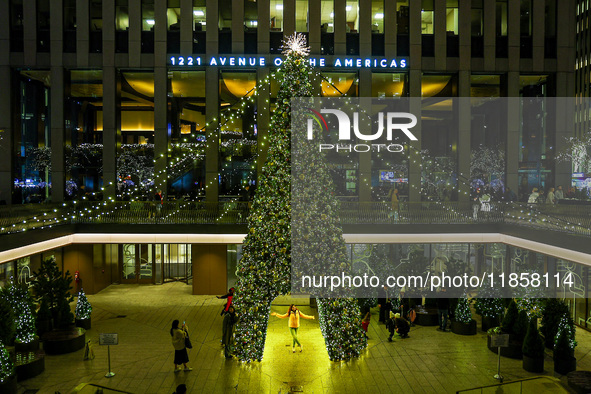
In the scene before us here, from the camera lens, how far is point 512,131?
2789cm

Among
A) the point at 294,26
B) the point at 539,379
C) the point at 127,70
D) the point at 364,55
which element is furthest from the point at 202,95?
the point at 539,379

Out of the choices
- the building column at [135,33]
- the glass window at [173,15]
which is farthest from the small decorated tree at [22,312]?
the glass window at [173,15]

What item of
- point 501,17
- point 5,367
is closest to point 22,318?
point 5,367

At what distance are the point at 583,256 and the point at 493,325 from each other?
Answer: 394cm

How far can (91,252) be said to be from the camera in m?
23.8

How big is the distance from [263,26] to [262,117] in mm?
5161

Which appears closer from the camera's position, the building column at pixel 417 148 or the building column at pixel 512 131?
→ the building column at pixel 417 148

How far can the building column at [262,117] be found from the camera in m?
27.2

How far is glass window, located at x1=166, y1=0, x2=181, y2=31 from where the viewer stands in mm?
27250

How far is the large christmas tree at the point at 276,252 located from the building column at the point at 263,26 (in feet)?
45.7

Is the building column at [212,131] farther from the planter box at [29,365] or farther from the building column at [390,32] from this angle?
the planter box at [29,365]

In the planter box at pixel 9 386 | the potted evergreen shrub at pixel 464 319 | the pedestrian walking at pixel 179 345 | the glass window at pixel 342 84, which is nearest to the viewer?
the planter box at pixel 9 386

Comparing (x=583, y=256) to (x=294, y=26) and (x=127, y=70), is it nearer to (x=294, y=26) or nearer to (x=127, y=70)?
(x=294, y=26)

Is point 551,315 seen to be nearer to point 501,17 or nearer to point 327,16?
point 327,16
